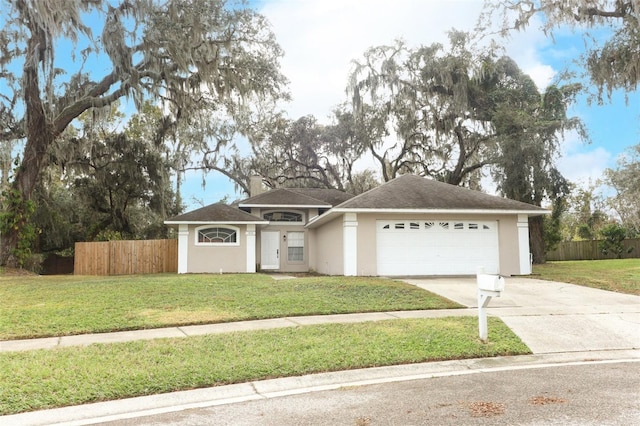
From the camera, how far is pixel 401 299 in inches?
443

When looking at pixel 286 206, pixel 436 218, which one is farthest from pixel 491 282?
pixel 286 206

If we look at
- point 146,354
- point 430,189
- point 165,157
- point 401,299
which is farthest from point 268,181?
point 146,354

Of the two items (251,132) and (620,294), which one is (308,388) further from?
(251,132)

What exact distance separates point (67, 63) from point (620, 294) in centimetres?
2283

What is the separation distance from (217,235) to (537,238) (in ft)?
57.4

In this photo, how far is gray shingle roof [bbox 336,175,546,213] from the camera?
17.1 m

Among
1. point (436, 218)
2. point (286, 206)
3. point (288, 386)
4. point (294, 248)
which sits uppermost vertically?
point (286, 206)

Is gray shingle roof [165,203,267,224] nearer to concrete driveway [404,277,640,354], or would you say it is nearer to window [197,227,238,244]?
window [197,227,238,244]

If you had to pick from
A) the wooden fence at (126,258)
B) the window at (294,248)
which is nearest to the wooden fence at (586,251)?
the window at (294,248)

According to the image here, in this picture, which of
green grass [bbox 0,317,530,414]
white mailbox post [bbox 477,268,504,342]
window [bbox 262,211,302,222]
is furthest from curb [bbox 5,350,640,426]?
window [bbox 262,211,302,222]

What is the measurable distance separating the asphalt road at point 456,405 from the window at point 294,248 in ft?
60.5

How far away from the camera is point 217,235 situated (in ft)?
71.2

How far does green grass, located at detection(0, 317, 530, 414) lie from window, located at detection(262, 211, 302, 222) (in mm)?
16094

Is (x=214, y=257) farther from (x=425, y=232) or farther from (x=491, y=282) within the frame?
(x=491, y=282)
